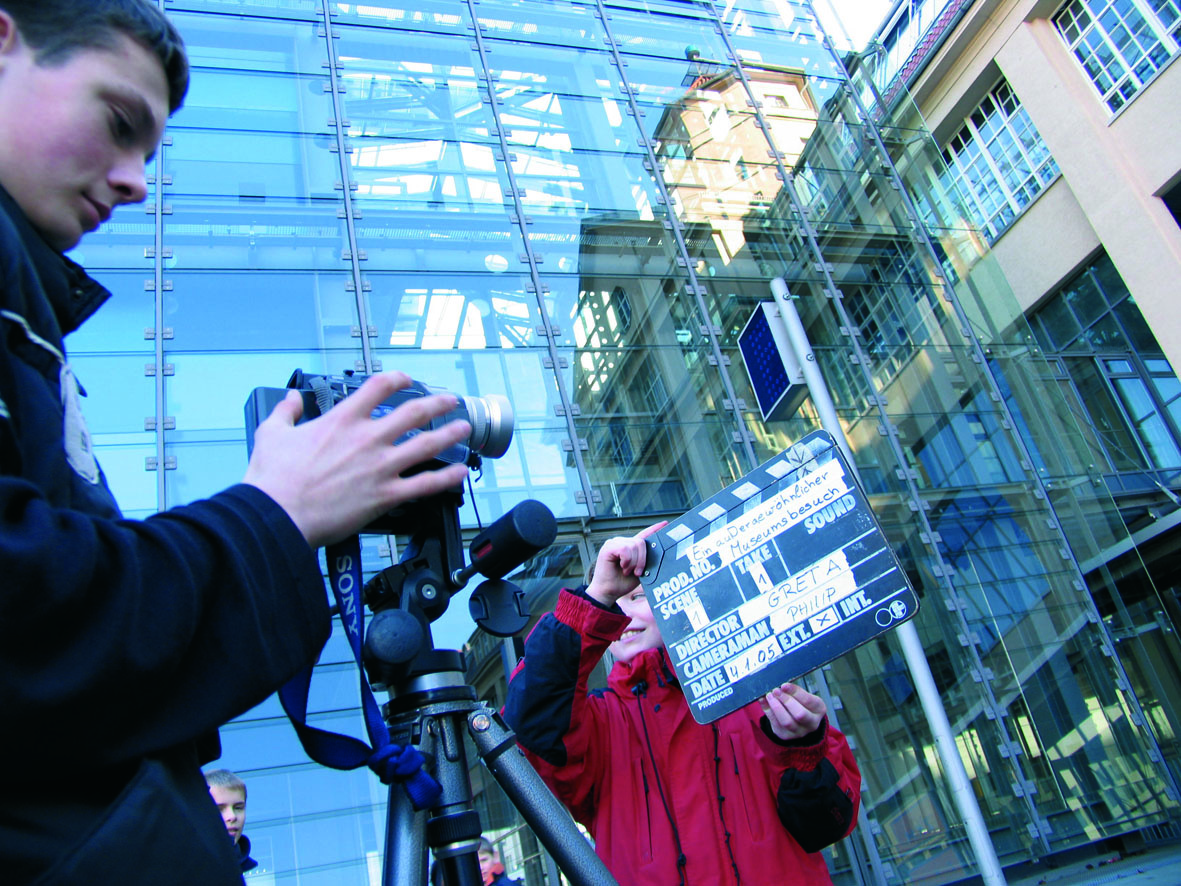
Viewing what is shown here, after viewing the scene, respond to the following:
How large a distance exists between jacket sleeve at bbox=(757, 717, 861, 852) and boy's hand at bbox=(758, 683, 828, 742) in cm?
4

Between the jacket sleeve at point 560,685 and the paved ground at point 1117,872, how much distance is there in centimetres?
600

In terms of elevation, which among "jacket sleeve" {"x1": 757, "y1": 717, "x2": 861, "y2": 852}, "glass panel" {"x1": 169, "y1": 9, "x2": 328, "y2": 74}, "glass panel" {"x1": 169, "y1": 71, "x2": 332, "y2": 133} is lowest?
"jacket sleeve" {"x1": 757, "y1": 717, "x2": 861, "y2": 852}

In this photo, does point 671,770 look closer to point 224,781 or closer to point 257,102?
point 224,781

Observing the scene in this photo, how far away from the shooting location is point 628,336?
7.95 m

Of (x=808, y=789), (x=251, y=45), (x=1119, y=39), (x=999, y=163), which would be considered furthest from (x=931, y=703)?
(x=999, y=163)

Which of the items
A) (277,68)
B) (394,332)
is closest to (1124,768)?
(394,332)

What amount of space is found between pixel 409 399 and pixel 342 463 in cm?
40

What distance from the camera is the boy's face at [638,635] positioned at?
2750 mm

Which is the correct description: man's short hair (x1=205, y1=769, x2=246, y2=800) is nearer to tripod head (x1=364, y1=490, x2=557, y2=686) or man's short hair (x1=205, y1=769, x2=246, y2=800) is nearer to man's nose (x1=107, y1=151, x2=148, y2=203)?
tripod head (x1=364, y1=490, x2=557, y2=686)

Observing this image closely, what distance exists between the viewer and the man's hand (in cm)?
77

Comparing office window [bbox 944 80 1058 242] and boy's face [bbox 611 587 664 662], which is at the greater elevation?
office window [bbox 944 80 1058 242]

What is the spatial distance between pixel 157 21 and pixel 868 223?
9684 millimetres

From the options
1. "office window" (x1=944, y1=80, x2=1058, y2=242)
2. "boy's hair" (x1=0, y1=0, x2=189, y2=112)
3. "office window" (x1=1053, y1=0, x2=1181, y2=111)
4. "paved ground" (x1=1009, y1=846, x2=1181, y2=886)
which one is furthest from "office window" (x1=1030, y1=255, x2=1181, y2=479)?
"boy's hair" (x1=0, y1=0, x2=189, y2=112)

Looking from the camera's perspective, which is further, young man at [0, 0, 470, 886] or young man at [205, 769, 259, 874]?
young man at [205, 769, 259, 874]
